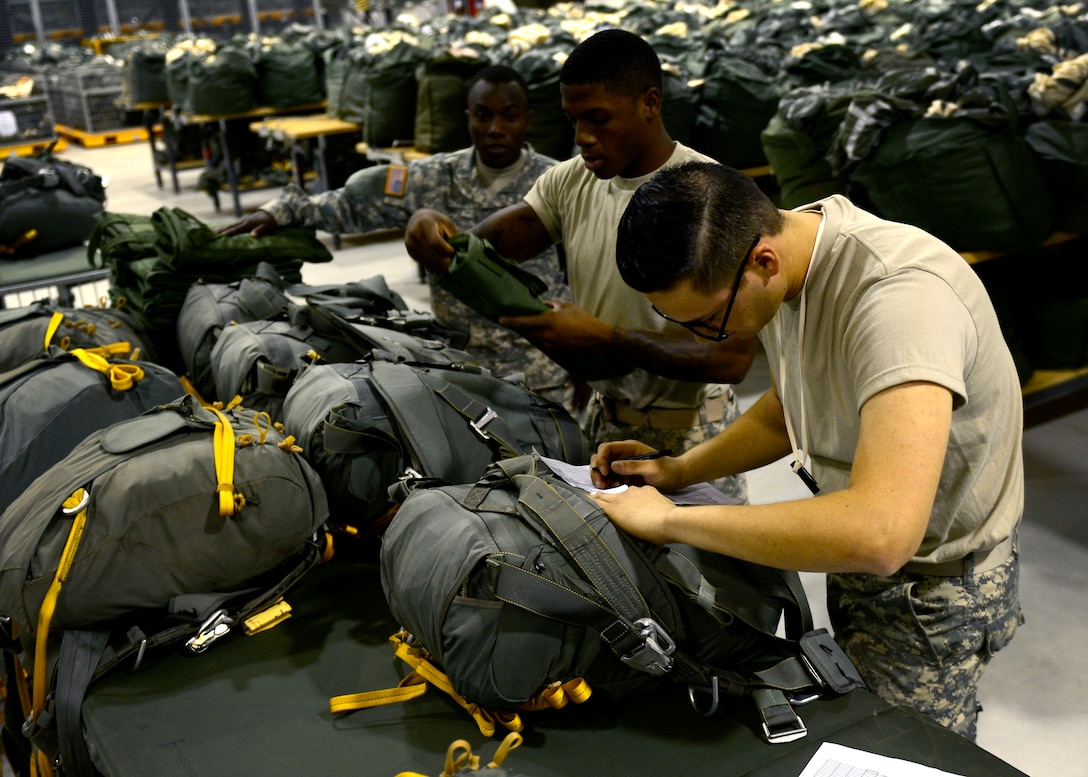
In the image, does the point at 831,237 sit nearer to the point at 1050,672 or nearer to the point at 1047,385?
the point at 1050,672

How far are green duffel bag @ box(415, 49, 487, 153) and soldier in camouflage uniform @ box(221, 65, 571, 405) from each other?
2674mm

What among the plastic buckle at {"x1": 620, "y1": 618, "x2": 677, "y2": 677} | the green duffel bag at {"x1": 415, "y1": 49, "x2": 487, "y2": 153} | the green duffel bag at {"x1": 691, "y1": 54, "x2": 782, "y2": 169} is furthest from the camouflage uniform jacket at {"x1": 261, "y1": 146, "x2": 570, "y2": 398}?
the green duffel bag at {"x1": 415, "y1": 49, "x2": 487, "y2": 153}

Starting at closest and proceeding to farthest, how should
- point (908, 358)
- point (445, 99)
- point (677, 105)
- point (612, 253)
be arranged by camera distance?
point (908, 358) → point (612, 253) → point (677, 105) → point (445, 99)

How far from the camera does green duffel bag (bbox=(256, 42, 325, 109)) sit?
329 inches

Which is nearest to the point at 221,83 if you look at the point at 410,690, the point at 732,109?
the point at 732,109

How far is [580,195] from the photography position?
2.15 meters

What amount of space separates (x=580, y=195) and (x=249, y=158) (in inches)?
324

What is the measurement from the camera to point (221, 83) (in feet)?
26.2

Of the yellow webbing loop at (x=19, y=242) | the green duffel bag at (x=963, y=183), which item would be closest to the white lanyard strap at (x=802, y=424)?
the green duffel bag at (x=963, y=183)

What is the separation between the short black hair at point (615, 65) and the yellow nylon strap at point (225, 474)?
3.28 ft

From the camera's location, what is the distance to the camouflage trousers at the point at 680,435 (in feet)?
7.06

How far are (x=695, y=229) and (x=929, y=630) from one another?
2.37 ft

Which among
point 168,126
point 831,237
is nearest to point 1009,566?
point 831,237

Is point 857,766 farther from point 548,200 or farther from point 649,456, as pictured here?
point 548,200
